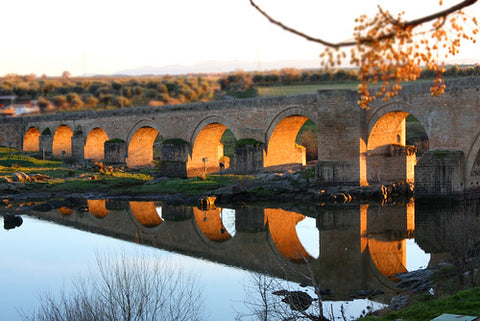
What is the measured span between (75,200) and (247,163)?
6.75 m

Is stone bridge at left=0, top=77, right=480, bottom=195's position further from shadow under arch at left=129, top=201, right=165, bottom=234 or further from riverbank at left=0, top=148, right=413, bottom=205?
shadow under arch at left=129, top=201, right=165, bottom=234

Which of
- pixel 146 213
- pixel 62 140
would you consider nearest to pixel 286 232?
pixel 146 213

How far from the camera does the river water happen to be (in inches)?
413

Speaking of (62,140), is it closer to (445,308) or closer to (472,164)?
(472,164)

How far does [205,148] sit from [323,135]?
8566 mm

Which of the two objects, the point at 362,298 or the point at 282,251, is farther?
the point at 282,251

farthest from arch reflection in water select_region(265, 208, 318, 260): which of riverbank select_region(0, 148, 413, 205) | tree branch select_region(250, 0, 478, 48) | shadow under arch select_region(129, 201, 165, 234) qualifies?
tree branch select_region(250, 0, 478, 48)

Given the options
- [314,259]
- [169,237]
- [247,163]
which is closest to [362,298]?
[314,259]

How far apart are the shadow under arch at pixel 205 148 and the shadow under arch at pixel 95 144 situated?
9.37 metres

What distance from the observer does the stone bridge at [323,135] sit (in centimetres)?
1772

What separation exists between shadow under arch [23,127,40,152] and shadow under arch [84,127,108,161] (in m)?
7.63

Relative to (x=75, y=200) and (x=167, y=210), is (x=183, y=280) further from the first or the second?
(x=75, y=200)

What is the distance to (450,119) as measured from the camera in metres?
17.8

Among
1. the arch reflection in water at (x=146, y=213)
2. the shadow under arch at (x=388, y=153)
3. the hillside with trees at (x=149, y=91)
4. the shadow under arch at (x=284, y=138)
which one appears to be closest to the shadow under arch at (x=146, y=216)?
the arch reflection in water at (x=146, y=213)
